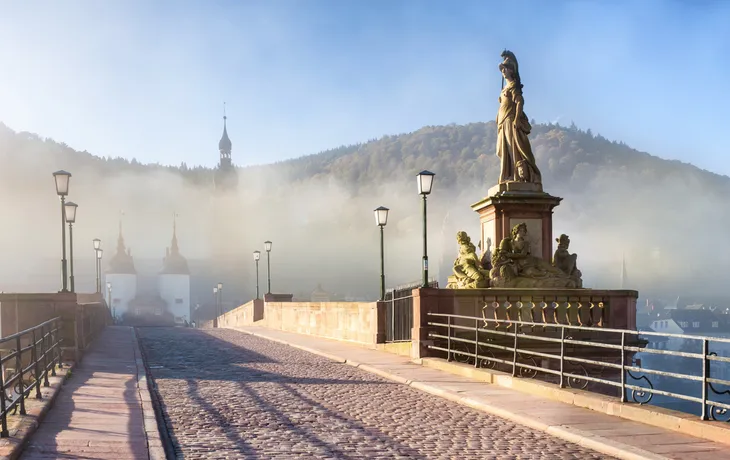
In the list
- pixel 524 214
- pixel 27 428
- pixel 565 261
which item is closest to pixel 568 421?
pixel 27 428

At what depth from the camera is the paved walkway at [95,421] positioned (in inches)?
306

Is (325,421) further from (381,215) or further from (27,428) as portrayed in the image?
(381,215)

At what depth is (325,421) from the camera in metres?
10.1

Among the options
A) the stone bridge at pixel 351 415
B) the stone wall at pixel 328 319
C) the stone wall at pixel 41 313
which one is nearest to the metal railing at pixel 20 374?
the stone bridge at pixel 351 415

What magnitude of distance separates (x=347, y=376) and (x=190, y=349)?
951 cm

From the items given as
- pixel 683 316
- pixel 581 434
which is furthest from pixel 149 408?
pixel 683 316

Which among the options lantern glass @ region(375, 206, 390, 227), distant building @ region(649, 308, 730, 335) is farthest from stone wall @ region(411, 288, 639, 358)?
distant building @ region(649, 308, 730, 335)

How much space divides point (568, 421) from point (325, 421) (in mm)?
2954

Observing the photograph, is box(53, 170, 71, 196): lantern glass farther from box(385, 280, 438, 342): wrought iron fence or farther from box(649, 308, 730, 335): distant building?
box(649, 308, 730, 335): distant building

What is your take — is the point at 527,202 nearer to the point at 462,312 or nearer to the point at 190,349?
the point at 462,312

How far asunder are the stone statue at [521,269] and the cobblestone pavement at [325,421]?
5052 millimetres

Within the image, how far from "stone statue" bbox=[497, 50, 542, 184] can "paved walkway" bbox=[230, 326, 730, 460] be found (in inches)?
309

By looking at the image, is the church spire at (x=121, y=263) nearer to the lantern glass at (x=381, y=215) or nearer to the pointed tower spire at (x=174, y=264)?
the pointed tower spire at (x=174, y=264)

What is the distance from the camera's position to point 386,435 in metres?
9.16
